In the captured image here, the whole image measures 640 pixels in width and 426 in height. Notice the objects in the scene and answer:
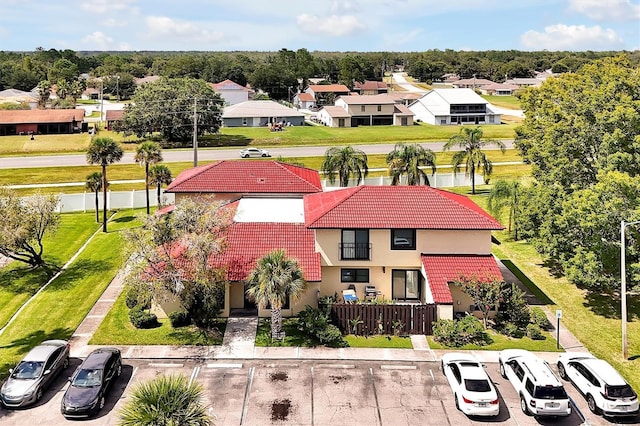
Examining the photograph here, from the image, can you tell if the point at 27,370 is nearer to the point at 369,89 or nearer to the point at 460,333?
the point at 460,333

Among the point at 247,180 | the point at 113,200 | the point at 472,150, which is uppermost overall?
the point at 472,150

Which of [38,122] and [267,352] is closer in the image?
[267,352]

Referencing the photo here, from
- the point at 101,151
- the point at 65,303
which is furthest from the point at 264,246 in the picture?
the point at 101,151

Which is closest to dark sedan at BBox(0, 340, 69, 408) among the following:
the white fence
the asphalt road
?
the white fence

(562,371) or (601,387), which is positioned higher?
(601,387)

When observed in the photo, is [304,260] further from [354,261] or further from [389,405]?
[389,405]

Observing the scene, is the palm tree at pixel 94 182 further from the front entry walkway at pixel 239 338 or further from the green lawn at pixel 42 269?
the front entry walkway at pixel 239 338

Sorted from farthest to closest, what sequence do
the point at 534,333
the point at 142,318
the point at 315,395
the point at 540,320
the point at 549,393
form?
the point at 540,320, the point at 142,318, the point at 534,333, the point at 315,395, the point at 549,393

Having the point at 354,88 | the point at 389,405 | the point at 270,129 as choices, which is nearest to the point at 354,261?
the point at 389,405

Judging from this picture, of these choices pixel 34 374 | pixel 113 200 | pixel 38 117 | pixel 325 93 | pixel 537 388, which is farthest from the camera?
pixel 325 93
